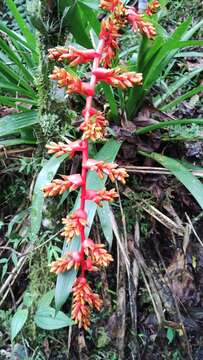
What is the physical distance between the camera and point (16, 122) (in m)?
1.75

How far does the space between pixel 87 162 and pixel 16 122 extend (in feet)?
2.14

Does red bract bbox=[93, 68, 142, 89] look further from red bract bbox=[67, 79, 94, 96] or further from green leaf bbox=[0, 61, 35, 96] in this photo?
green leaf bbox=[0, 61, 35, 96]

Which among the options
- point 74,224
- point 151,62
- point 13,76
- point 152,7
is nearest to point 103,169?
point 74,224

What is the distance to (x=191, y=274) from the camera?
169cm

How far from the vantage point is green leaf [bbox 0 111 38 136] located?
5.68ft

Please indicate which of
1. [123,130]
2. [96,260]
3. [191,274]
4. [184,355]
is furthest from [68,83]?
[184,355]

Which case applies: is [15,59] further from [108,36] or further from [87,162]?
[87,162]

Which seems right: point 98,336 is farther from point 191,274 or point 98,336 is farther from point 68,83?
point 68,83

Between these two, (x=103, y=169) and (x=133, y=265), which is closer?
(x=103, y=169)

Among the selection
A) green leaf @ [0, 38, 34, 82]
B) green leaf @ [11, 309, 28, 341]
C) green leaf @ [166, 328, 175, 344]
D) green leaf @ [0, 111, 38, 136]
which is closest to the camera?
green leaf @ [11, 309, 28, 341]

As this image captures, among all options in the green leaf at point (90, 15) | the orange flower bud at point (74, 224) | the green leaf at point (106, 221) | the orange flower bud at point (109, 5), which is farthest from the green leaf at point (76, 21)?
the orange flower bud at point (74, 224)

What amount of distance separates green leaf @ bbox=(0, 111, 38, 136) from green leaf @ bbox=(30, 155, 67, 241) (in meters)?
0.22

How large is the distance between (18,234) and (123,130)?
52 centimetres

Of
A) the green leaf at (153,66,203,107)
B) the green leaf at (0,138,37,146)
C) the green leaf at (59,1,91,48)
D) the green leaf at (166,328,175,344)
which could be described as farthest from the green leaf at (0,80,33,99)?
the green leaf at (166,328,175,344)
